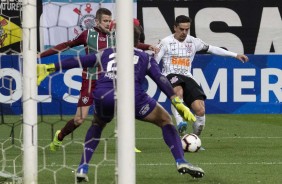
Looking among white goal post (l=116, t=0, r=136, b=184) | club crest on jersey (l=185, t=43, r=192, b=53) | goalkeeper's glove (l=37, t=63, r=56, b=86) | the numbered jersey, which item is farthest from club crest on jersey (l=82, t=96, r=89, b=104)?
white goal post (l=116, t=0, r=136, b=184)

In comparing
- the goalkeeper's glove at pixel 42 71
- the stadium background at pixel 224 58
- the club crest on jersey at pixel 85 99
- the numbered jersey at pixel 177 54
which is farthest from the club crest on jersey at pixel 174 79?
the goalkeeper's glove at pixel 42 71

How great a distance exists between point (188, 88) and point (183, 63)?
1.38ft

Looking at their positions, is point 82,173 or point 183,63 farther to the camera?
point 183,63

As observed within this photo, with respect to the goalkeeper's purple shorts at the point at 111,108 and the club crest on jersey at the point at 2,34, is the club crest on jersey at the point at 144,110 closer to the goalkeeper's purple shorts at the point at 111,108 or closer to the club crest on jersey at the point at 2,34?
the goalkeeper's purple shorts at the point at 111,108

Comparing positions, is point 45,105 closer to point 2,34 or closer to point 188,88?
point 2,34

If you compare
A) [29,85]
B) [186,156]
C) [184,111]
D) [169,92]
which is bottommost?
[186,156]

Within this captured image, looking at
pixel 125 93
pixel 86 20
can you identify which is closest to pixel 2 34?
pixel 86 20

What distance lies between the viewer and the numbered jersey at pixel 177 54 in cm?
1183

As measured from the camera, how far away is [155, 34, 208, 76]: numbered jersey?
11.8 m

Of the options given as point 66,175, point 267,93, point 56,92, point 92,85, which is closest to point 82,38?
point 92,85

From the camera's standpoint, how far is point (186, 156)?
1033cm

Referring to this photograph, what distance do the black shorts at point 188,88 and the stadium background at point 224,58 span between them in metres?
3.23

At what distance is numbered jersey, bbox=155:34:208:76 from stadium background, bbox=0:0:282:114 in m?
3.00

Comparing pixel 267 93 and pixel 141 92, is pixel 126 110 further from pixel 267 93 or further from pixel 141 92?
pixel 267 93
